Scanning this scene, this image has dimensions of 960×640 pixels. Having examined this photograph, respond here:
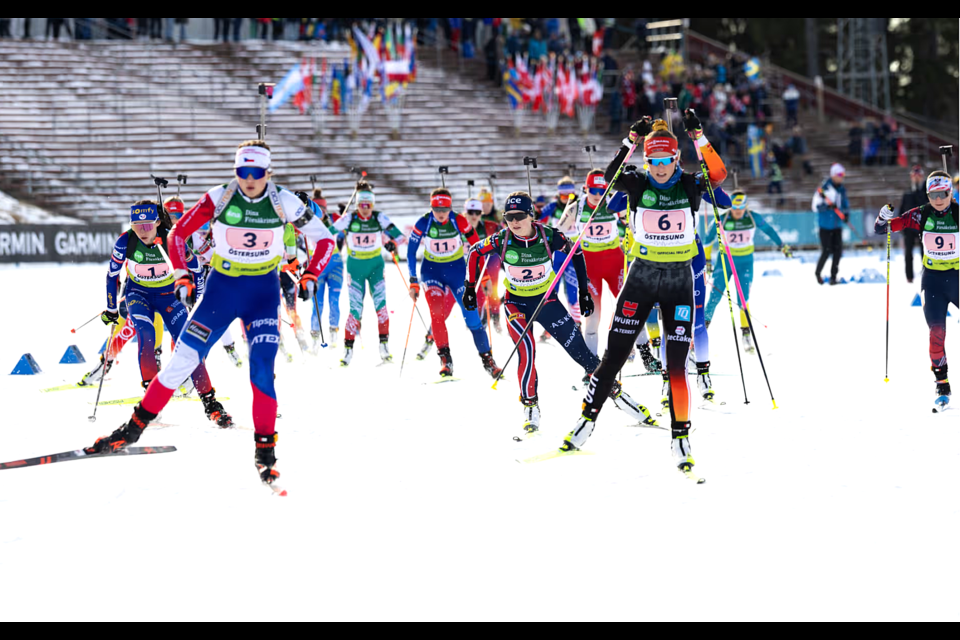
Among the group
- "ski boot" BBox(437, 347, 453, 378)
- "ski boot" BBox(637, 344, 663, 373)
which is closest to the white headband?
"ski boot" BBox(437, 347, 453, 378)

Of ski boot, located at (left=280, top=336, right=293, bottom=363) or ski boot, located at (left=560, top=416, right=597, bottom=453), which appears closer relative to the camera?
ski boot, located at (left=560, top=416, right=597, bottom=453)

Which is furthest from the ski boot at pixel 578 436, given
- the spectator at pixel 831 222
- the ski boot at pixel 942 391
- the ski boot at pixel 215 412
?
the spectator at pixel 831 222

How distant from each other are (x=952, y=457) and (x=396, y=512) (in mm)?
3904

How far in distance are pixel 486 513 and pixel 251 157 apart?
270cm

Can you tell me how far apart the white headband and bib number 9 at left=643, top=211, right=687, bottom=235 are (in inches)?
102

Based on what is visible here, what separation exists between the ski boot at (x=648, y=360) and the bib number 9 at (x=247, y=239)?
18.4 feet

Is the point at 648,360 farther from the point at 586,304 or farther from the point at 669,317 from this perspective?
the point at 669,317

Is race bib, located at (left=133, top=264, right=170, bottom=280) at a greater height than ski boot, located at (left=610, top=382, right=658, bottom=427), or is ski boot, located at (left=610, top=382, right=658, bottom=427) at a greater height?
race bib, located at (left=133, top=264, right=170, bottom=280)

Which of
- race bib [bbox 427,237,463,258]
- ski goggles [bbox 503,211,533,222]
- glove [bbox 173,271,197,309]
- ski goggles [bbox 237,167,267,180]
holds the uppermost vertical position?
ski goggles [bbox 237,167,267,180]

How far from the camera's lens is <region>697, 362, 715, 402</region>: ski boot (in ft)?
29.2

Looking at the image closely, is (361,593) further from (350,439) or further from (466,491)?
(350,439)

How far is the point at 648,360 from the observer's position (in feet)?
35.4

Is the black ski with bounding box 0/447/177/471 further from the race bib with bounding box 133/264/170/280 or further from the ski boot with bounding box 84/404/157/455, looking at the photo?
the race bib with bounding box 133/264/170/280

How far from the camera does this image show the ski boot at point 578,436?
22.7 ft
